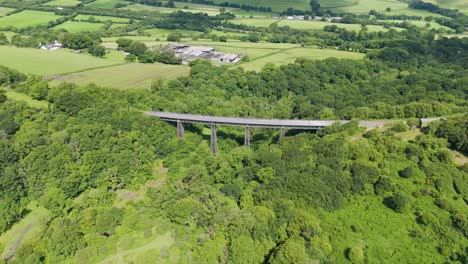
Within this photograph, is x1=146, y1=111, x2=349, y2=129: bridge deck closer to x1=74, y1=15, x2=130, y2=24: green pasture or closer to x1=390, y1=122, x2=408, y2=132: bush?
x1=390, y1=122, x2=408, y2=132: bush

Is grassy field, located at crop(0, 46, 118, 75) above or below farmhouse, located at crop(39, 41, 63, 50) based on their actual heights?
above

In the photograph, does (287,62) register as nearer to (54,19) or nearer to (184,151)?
(184,151)

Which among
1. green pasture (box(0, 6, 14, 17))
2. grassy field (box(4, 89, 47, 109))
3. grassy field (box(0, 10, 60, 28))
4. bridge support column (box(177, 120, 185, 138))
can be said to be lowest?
bridge support column (box(177, 120, 185, 138))

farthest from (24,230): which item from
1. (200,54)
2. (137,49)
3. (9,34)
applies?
(9,34)

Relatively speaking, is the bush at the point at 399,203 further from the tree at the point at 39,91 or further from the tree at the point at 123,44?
the tree at the point at 123,44

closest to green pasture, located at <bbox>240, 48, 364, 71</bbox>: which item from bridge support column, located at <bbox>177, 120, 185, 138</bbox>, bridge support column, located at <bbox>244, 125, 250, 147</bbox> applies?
bridge support column, located at <bbox>244, 125, 250, 147</bbox>

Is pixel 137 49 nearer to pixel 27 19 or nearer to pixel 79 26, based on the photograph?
pixel 79 26

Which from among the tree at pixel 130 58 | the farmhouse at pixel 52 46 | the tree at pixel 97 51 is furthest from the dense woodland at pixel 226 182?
the farmhouse at pixel 52 46
